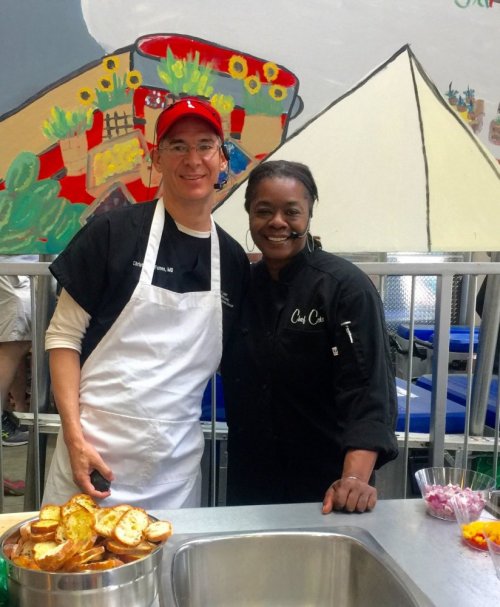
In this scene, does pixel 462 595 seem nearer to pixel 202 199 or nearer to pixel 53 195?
pixel 202 199

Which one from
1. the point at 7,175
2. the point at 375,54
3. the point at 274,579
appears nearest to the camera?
the point at 274,579

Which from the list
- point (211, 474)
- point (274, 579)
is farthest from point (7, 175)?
point (274, 579)

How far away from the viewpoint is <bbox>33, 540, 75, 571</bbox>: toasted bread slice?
0.78m

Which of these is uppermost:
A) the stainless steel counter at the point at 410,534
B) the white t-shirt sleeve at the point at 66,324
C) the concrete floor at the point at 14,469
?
the white t-shirt sleeve at the point at 66,324

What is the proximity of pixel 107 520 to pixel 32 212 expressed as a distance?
1.18 metres

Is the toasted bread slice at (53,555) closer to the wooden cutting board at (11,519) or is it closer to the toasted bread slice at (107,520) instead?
the toasted bread slice at (107,520)

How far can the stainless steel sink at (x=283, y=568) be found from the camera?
107 cm

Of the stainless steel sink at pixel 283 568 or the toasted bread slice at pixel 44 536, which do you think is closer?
the toasted bread slice at pixel 44 536

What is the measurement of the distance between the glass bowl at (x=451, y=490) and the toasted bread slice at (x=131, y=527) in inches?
23.7

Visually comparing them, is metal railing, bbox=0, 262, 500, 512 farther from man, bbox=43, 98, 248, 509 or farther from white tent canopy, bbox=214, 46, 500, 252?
man, bbox=43, 98, 248, 509

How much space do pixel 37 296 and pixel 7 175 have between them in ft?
1.35

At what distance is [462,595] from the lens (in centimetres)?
93

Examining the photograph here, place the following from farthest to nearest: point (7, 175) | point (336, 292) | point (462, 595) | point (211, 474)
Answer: point (211, 474) < point (7, 175) < point (336, 292) < point (462, 595)

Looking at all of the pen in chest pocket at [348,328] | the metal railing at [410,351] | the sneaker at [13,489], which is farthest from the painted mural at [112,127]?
the sneaker at [13,489]
